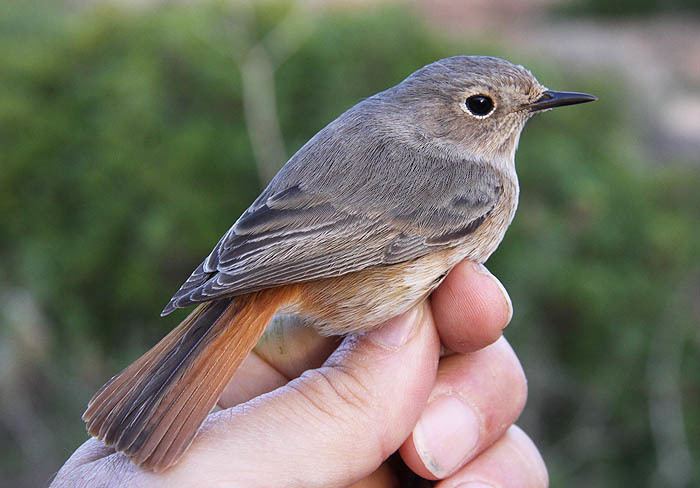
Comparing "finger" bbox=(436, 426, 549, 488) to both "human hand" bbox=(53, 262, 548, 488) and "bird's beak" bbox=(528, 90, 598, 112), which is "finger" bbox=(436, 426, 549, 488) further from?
"bird's beak" bbox=(528, 90, 598, 112)

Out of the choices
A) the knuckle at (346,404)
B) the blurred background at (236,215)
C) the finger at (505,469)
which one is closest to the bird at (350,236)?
the knuckle at (346,404)

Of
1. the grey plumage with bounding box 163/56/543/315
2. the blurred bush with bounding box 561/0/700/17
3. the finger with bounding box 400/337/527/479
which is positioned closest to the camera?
the grey plumage with bounding box 163/56/543/315

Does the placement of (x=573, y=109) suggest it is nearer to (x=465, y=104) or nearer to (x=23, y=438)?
(x=465, y=104)

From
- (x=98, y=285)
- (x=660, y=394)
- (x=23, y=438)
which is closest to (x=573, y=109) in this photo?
(x=660, y=394)

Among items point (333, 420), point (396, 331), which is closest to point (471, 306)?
point (396, 331)

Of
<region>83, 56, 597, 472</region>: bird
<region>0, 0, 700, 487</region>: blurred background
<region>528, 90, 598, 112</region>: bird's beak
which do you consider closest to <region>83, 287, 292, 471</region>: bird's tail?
<region>83, 56, 597, 472</region>: bird

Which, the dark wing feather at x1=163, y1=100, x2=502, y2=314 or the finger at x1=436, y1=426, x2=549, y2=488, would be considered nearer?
the dark wing feather at x1=163, y1=100, x2=502, y2=314

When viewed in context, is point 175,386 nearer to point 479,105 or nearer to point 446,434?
point 446,434
